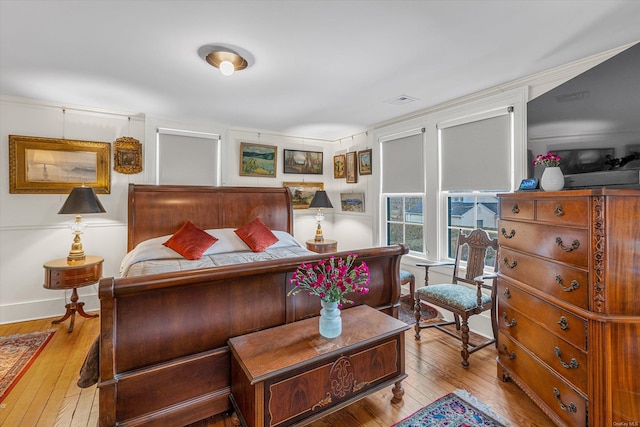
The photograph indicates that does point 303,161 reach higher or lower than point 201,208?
higher

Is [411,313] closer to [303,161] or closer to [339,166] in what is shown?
[339,166]

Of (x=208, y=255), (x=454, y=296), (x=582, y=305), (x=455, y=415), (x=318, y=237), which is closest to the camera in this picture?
(x=582, y=305)

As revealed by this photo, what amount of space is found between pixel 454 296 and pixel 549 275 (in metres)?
0.94

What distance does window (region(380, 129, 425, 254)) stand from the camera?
3904 mm

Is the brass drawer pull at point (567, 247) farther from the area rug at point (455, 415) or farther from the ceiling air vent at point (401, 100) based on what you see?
the ceiling air vent at point (401, 100)

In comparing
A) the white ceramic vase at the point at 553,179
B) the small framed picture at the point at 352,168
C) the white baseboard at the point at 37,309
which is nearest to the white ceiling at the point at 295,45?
the white ceramic vase at the point at 553,179

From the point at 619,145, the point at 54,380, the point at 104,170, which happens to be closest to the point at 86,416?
the point at 54,380

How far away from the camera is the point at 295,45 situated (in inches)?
85.0

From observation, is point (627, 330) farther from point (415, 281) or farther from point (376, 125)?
point (376, 125)

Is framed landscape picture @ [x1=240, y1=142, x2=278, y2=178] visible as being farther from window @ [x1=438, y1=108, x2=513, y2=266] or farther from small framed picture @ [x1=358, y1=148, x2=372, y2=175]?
window @ [x1=438, y1=108, x2=513, y2=266]

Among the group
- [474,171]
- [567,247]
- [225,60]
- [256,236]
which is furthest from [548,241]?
[256,236]

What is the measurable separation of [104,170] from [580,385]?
4.91 meters

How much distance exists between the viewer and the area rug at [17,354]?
2260 mm

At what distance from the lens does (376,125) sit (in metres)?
4.41
